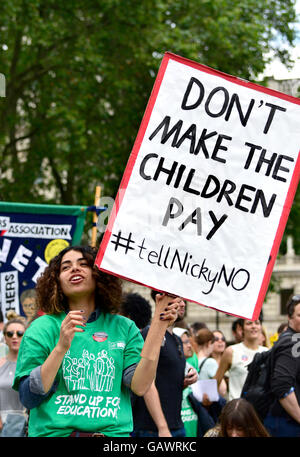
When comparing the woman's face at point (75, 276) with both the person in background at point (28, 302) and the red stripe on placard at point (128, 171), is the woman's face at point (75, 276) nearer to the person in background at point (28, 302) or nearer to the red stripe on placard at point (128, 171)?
the red stripe on placard at point (128, 171)

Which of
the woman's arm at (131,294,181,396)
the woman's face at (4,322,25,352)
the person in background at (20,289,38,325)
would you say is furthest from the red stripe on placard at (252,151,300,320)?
the person in background at (20,289,38,325)

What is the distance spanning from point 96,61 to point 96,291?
48.3 feet

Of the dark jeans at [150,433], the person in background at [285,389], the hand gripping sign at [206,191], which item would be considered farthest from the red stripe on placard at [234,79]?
the dark jeans at [150,433]

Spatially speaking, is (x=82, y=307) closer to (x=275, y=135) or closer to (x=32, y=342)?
(x=32, y=342)

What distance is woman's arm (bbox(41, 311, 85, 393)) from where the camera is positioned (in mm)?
3268

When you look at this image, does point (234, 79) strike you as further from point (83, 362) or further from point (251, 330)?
point (251, 330)

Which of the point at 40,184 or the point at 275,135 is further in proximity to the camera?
the point at 40,184

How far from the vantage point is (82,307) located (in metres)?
3.69

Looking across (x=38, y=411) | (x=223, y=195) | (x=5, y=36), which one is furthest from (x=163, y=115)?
(x=5, y=36)

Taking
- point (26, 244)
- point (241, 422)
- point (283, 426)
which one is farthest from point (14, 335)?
point (241, 422)

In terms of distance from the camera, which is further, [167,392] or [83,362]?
[167,392]

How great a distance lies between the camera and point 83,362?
3434 mm

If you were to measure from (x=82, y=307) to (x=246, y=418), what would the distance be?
1.20 meters
